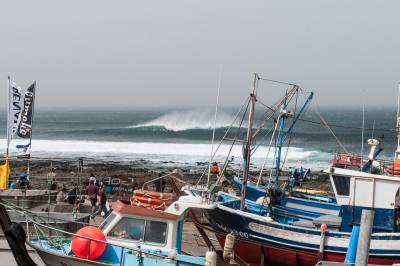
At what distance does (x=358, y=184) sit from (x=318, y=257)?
2.00 metres

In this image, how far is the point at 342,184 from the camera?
14594 mm

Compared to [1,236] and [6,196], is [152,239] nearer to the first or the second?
[1,236]

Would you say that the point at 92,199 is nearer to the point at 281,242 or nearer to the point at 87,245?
the point at 281,242

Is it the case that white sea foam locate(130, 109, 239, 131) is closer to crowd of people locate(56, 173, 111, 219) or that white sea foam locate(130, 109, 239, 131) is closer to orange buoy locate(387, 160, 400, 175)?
crowd of people locate(56, 173, 111, 219)

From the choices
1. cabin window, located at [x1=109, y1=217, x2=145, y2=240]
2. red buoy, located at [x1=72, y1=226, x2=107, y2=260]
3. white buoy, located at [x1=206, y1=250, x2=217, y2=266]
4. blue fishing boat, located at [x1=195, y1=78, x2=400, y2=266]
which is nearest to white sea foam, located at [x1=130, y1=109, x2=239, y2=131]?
blue fishing boat, located at [x1=195, y1=78, x2=400, y2=266]

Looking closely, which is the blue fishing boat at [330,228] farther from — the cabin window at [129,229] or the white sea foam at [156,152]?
the white sea foam at [156,152]

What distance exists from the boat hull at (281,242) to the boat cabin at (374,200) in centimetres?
61

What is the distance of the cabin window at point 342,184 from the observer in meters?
14.5

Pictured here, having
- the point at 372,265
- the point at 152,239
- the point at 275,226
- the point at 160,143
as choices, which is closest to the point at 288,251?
the point at 275,226

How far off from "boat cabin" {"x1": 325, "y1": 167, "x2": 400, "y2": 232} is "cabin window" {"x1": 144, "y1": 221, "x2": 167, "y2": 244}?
4.99m

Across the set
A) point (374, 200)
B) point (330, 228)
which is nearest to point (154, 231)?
point (330, 228)

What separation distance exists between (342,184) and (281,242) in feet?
7.19

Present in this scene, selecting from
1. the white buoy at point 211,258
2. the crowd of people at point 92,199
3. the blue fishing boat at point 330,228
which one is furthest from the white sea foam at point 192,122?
the white buoy at point 211,258

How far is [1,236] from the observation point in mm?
13469
